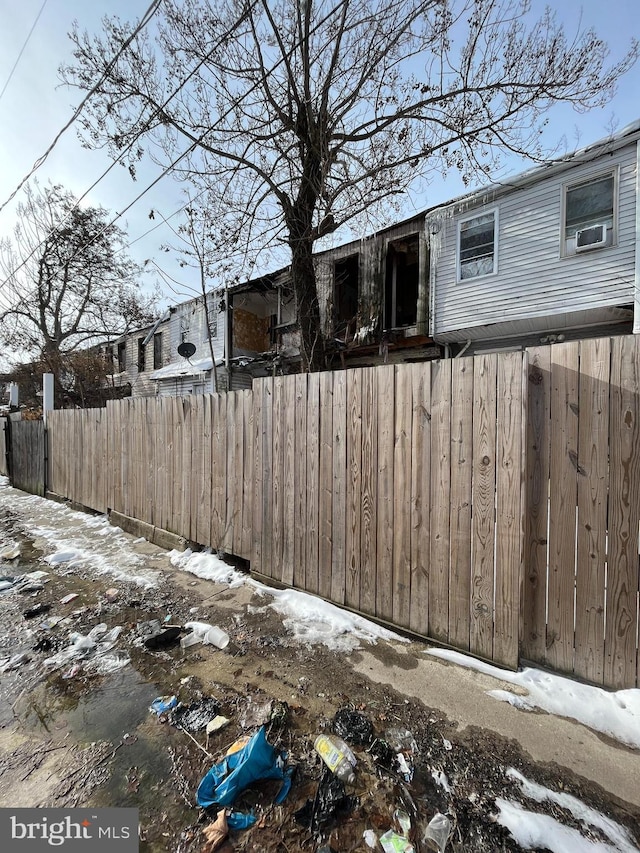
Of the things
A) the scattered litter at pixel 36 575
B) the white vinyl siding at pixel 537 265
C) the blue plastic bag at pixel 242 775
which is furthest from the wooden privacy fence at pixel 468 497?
the white vinyl siding at pixel 537 265

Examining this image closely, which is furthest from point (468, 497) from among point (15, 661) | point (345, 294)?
point (345, 294)

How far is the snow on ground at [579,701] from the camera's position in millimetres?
1690

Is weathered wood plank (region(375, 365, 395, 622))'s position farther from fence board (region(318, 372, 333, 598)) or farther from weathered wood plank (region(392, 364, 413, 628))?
fence board (region(318, 372, 333, 598))

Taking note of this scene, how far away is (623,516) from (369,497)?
4.73ft

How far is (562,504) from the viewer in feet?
6.46

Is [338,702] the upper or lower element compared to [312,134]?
lower

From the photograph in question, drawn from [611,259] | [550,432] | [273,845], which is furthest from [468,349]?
[273,845]

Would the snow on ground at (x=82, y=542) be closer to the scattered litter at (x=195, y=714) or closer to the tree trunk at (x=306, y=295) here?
the scattered litter at (x=195, y=714)

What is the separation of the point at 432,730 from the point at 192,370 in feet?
44.1

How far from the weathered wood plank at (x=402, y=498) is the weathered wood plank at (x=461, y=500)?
29 cm

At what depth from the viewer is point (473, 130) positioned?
5477mm

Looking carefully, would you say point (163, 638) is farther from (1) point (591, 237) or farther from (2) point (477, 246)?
(2) point (477, 246)

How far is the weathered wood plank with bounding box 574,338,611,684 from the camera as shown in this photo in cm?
186

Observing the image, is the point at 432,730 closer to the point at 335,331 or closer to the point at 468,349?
the point at 468,349
